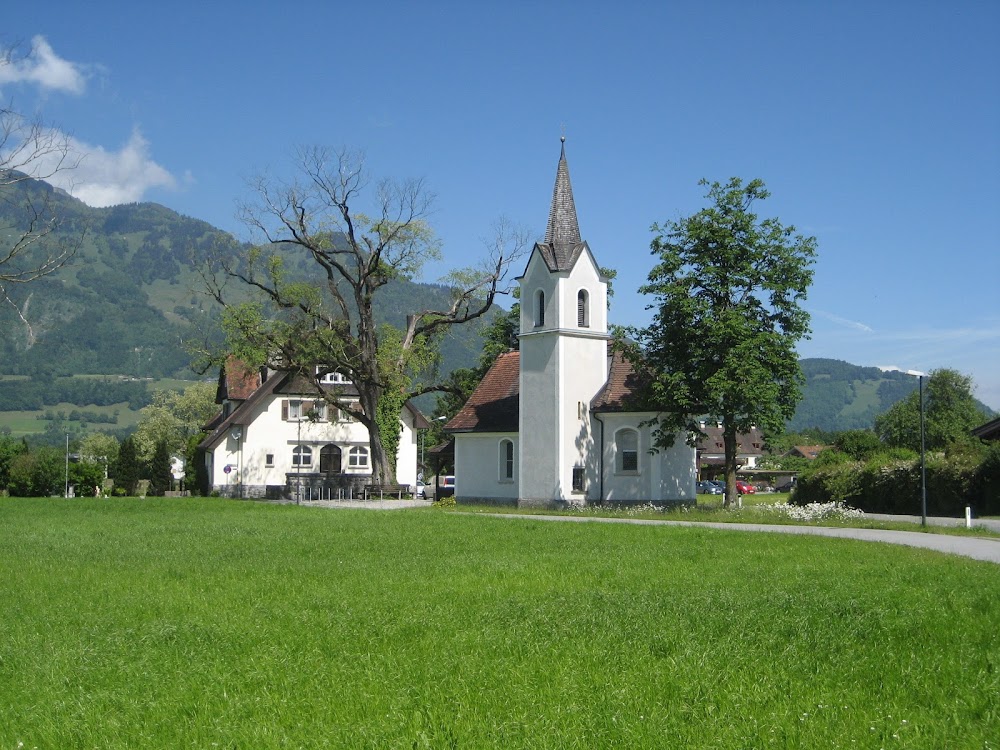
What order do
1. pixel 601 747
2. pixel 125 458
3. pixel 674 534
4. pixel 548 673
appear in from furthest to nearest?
pixel 125 458
pixel 674 534
pixel 548 673
pixel 601 747

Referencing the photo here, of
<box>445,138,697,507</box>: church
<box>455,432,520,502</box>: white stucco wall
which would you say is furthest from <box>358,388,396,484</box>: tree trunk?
<box>445,138,697,507</box>: church

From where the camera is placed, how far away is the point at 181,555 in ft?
62.5

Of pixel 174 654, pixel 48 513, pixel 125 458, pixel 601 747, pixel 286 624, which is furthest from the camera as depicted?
pixel 125 458

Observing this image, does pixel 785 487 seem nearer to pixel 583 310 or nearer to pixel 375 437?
pixel 375 437

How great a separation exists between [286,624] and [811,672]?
564 cm

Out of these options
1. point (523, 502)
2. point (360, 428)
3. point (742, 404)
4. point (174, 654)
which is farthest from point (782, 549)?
point (360, 428)

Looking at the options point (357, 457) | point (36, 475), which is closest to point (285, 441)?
point (357, 457)

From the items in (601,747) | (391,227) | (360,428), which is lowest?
(601,747)

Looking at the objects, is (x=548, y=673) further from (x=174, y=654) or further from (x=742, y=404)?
(x=742, y=404)

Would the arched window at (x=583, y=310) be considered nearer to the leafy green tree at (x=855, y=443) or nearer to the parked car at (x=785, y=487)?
the leafy green tree at (x=855, y=443)

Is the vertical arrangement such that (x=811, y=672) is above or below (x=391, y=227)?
below

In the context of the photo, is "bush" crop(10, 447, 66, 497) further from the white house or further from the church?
the church

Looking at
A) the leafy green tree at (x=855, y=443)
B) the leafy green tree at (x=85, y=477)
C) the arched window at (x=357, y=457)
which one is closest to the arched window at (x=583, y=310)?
the arched window at (x=357, y=457)

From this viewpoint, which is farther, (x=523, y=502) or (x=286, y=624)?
(x=523, y=502)
